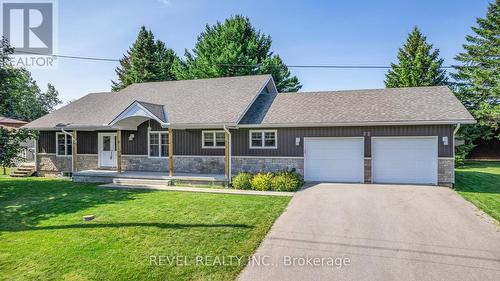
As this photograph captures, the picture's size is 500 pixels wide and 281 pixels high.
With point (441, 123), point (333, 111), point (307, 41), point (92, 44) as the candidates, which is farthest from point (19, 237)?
point (307, 41)

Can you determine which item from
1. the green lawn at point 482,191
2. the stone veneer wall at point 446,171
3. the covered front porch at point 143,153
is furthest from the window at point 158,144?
the green lawn at point 482,191

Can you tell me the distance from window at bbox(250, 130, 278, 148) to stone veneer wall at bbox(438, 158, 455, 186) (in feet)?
22.7

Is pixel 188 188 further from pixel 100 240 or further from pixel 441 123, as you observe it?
pixel 441 123

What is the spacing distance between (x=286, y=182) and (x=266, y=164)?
2.29m

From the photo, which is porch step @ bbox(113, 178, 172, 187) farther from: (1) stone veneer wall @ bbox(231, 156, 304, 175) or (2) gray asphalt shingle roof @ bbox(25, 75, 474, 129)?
(1) stone veneer wall @ bbox(231, 156, 304, 175)

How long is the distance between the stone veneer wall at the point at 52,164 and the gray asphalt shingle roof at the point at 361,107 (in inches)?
448

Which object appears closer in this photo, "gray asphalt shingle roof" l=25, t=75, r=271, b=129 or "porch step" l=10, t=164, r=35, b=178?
"gray asphalt shingle roof" l=25, t=75, r=271, b=129

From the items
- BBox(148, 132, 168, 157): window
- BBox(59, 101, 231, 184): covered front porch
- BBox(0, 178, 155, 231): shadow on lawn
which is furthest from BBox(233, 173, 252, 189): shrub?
BBox(148, 132, 168, 157): window

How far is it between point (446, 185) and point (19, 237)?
47.0ft

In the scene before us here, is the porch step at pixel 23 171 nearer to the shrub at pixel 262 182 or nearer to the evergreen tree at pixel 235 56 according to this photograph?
the shrub at pixel 262 182

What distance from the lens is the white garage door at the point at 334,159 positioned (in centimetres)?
1313

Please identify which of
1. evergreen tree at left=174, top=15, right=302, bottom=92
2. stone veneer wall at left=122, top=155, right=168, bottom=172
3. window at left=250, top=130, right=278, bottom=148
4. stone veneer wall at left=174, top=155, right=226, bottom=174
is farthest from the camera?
evergreen tree at left=174, top=15, right=302, bottom=92

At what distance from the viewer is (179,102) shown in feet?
55.3

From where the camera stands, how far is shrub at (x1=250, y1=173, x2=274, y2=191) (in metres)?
12.0
